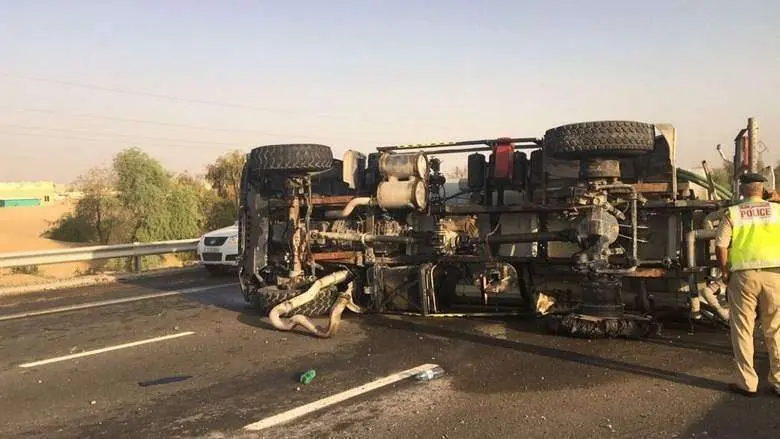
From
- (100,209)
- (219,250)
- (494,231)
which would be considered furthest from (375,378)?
(100,209)

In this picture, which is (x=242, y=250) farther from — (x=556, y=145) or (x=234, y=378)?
(x=556, y=145)

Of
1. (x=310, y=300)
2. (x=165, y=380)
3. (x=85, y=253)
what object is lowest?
(x=165, y=380)

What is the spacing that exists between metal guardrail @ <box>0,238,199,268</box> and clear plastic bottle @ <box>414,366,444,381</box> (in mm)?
10174

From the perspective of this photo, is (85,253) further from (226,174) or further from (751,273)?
(226,174)

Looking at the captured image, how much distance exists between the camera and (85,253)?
13258 millimetres


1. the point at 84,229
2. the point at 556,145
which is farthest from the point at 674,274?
the point at 84,229

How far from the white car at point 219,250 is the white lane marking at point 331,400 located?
8.26m

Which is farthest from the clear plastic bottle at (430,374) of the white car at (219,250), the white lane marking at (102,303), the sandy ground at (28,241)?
the sandy ground at (28,241)

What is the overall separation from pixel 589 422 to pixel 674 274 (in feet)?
9.98

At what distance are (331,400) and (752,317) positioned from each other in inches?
129

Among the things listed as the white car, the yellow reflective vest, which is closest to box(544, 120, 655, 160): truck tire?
the yellow reflective vest

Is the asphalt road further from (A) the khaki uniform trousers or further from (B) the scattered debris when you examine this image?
(A) the khaki uniform trousers

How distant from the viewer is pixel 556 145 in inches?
263

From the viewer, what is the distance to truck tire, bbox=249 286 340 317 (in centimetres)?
769
